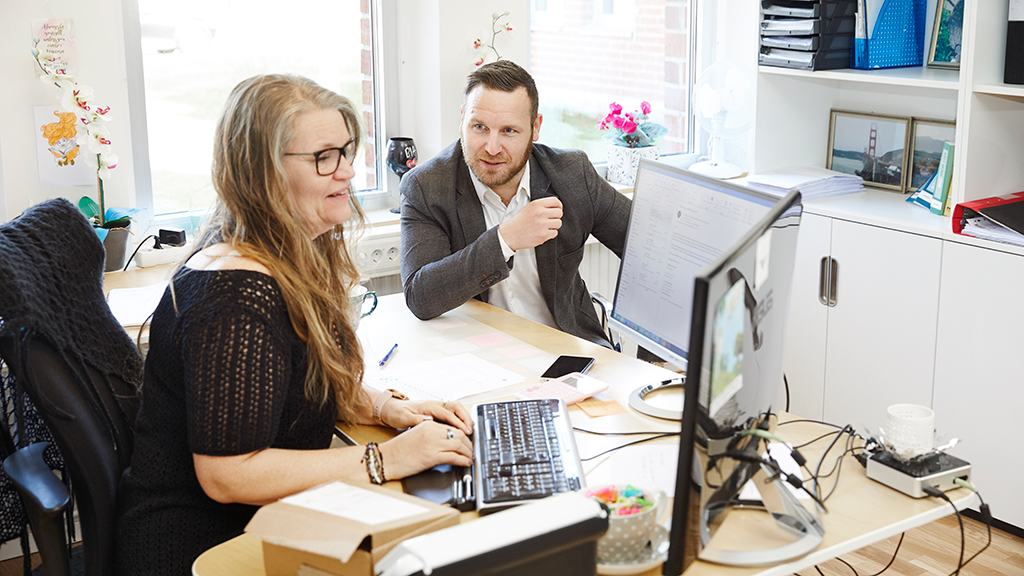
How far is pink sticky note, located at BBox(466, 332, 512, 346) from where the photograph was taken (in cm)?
207

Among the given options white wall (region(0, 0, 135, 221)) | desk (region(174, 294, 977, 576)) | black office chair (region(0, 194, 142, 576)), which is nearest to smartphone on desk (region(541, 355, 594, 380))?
desk (region(174, 294, 977, 576))

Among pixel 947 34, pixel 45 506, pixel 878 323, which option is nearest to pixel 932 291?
pixel 878 323

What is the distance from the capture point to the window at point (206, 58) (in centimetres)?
276

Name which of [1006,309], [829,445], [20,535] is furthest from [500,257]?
[1006,309]

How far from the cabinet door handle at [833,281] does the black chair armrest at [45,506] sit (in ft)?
7.79

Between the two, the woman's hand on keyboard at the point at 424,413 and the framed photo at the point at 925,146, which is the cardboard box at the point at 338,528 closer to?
the woman's hand on keyboard at the point at 424,413

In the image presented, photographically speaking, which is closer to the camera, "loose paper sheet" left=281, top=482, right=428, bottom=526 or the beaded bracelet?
"loose paper sheet" left=281, top=482, right=428, bottom=526

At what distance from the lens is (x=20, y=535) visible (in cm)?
165

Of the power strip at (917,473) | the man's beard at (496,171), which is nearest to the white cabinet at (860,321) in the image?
the man's beard at (496,171)

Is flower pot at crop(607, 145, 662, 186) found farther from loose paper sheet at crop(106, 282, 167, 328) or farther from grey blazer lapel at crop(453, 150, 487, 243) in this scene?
loose paper sheet at crop(106, 282, 167, 328)

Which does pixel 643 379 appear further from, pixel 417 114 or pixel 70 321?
pixel 417 114

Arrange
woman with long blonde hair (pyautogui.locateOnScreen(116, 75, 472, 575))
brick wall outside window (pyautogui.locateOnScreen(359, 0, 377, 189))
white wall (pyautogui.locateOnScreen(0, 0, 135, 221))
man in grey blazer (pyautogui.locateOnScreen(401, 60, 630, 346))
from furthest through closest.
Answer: brick wall outside window (pyautogui.locateOnScreen(359, 0, 377, 189)) < white wall (pyautogui.locateOnScreen(0, 0, 135, 221)) < man in grey blazer (pyautogui.locateOnScreen(401, 60, 630, 346)) < woman with long blonde hair (pyautogui.locateOnScreen(116, 75, 472, 575))

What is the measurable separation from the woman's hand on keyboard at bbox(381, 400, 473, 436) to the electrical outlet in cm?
133

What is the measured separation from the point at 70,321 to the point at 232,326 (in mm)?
400
